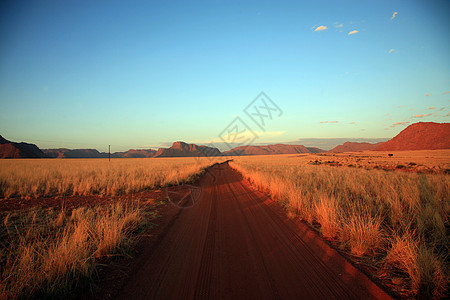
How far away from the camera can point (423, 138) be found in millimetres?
91875

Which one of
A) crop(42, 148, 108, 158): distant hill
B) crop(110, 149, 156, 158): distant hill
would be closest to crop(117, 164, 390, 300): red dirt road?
crop(42, 148, 108, 158): distant hill

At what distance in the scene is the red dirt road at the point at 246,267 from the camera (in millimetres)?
2557

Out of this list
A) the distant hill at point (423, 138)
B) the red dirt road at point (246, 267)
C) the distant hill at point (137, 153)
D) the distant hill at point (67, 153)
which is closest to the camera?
the red dirt road at point (246, 267)

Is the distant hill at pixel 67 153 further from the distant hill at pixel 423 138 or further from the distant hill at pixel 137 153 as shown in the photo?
the distant hill at pixel 423 138

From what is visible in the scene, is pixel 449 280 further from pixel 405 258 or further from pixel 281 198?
pixel 281 198

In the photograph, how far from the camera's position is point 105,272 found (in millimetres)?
3049

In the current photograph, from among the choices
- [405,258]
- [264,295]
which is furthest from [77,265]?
[405,258]

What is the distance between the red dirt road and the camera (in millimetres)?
2557

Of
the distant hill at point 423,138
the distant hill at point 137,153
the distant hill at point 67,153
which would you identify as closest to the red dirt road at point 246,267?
the distant hill at point 423,138

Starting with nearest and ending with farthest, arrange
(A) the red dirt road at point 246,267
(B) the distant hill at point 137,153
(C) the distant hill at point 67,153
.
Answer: (A) the red dirt road at point 246,267
(C) the distant hill at point 67,153
(B) the distant hill at point 137,153

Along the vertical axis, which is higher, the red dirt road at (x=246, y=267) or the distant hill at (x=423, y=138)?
the distant hill at (x=423, y=138)

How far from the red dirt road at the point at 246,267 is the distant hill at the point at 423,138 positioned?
112 meters

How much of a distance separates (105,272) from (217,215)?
384cm

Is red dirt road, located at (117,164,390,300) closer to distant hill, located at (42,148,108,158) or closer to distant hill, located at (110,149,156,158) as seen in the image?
distant hill, located at (42,148,108,158)
